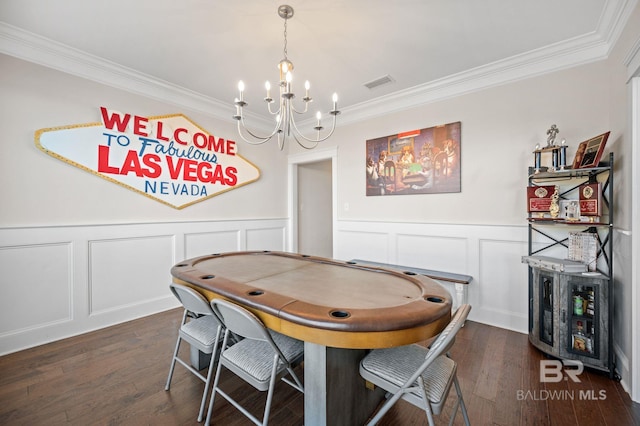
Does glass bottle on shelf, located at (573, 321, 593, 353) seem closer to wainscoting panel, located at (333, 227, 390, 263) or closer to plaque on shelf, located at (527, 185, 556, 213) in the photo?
plaque on shelf, located at (527, 185, 556, 213)

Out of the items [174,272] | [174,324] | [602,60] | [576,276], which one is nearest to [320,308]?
[174,272]

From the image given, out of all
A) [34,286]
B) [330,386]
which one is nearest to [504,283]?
[330,386]

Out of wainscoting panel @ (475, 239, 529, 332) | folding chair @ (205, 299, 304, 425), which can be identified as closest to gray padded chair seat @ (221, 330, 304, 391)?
folding chair @ (205, 299, 304, 425)

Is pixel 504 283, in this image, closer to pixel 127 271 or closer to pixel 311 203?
pixel 311 203

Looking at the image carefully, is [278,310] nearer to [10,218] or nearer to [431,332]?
[431,332]

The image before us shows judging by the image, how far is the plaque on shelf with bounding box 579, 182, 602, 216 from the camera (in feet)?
6.51

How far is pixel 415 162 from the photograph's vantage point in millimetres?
3256

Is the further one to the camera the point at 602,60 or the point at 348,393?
the point at 602,60

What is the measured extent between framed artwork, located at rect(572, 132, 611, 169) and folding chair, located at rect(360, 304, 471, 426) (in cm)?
174

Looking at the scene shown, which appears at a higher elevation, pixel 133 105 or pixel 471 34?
pixel 471 34

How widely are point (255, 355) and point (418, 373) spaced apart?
82cm

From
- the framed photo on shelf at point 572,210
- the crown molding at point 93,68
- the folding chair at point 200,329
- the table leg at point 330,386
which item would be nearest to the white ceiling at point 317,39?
the crown molding at point 93,68

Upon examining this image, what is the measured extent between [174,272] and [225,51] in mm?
1989

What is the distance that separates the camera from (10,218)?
2240 mm
